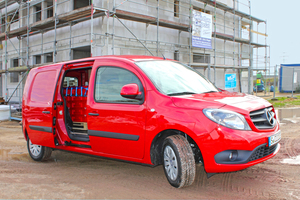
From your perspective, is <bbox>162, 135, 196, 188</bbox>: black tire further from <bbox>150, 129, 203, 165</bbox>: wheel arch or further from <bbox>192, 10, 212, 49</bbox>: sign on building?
<bbox>192, 10, 212, 49</bbox>: sign on building

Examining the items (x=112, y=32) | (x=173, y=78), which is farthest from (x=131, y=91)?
(x=112, y=32)

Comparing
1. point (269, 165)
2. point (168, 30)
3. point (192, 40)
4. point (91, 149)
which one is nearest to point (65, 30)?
point (168, 30)

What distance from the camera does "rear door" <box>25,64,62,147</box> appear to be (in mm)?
4848

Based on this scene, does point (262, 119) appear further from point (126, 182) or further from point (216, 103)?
point (126, 182)

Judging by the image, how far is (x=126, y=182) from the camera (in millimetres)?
3807

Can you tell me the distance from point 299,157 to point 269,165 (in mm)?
747

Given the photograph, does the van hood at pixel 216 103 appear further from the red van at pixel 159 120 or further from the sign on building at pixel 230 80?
the sign on building at pixel 230 80

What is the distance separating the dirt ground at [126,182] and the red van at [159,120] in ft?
0.92

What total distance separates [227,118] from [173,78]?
112 centimetres

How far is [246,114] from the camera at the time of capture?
3250 millimetres

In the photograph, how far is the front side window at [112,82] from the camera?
3957mm

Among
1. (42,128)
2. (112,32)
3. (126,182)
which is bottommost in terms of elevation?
(126,182)

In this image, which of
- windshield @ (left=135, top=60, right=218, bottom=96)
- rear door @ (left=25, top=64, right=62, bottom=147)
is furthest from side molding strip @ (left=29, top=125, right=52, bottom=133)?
windshield @ (left=135, top=60, right=218, bottom=96)

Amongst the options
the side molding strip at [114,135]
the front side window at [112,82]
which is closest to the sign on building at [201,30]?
the front side window at [112,82]
